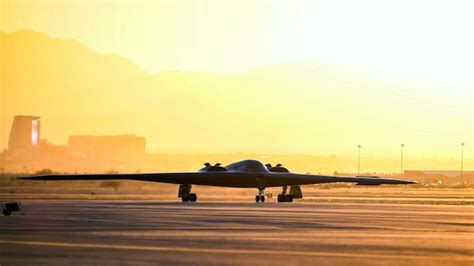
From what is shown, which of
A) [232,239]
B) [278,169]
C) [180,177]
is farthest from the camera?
[278,169]

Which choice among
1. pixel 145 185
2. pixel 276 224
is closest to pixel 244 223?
pixel 276 224

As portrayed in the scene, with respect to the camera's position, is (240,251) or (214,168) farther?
(214,168)

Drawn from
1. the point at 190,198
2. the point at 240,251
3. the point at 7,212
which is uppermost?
the point at 190,198

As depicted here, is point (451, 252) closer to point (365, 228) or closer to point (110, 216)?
point (365, 228)

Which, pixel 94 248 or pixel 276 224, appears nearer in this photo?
pixel 94 248

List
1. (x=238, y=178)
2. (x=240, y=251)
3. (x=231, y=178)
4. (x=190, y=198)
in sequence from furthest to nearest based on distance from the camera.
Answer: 1. (x=190, y=198)
2. (x=238, y=178)
3. (x=231, y=178)
4. (x=240, y=251)

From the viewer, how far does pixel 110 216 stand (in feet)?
140

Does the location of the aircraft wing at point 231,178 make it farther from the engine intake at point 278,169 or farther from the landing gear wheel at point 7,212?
the landing gear wheel at point 7,212

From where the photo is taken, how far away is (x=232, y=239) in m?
30.0

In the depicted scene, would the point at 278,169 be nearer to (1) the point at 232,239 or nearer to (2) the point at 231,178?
(2) the point at 231,178

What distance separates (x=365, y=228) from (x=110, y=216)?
1150cm

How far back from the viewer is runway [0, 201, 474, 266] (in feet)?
79.2

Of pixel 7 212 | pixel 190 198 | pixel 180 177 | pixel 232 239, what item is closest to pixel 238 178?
pixel 190 198

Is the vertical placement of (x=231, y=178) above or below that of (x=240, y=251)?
above
